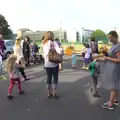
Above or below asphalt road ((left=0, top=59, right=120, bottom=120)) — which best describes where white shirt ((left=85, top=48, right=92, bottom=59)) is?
above

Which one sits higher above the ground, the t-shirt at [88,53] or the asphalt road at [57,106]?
the t-shirt at [88,53]

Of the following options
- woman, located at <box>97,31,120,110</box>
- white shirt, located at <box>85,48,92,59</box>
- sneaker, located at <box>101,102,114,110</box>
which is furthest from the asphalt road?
white shirt, located at <box>85,48,92,59</box>

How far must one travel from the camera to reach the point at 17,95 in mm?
7238

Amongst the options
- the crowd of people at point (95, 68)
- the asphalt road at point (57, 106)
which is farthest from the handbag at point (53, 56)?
the asphalt road at point (57, 106)

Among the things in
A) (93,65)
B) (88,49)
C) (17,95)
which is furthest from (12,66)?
(88,49)

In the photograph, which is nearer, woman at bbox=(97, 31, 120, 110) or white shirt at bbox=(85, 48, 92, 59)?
woman at bbox=(97, 31, 120, 110)

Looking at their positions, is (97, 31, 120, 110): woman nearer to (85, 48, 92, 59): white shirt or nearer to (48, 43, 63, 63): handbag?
(48, 43, 63, 63): handbag

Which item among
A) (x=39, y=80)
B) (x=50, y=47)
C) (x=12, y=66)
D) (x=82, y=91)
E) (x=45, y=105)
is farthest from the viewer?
(x=39, y=80)

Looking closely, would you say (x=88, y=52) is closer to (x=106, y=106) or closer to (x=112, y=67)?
(x=106, y=106)

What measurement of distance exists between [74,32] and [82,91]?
130777 mm

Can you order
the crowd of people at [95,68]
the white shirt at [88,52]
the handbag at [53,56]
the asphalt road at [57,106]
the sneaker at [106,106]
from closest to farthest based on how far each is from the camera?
the asphalt road at [57,106]
the crowd of people at [95,68]
the sneaker at [106,106]
the handbag at [53,56]
the white shirt at [88,52]

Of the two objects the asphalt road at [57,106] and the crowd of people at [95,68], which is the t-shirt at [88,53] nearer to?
the asphalt road at [57,106]

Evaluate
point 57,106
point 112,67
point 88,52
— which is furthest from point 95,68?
point 88,52

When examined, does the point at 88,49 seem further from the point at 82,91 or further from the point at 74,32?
the point at 74,32
